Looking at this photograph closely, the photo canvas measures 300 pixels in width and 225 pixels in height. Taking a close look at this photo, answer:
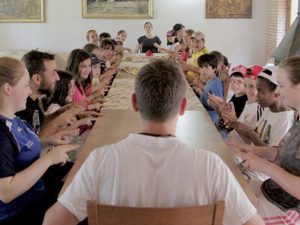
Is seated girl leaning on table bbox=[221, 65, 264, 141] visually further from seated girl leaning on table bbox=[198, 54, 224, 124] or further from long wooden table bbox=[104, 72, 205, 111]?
seated girl leaning on table bbox=[198, 54, 224, 124]

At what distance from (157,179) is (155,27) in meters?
8.22

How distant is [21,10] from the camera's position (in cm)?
908

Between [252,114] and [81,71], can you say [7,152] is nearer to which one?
[252,114]

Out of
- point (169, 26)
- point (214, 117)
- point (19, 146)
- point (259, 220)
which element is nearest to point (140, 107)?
point (259, 220)

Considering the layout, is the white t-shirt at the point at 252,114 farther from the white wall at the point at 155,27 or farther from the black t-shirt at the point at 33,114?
the white wall at the point at 155,27

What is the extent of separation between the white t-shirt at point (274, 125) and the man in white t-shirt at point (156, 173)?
1.29 m

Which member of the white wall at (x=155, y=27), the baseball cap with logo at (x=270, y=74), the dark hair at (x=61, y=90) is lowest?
the dark hair at (x=61, y=90)

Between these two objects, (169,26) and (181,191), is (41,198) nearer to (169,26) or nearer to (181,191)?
(181,191)

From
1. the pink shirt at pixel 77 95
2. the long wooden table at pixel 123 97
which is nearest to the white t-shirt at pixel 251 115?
the long wooden table at pixel 123 97

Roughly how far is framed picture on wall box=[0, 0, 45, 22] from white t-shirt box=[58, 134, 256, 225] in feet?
27.5

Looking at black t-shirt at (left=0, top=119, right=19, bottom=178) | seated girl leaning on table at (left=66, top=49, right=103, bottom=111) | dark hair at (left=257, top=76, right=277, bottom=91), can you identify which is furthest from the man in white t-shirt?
seated girl leaning on table at (left=66, top=49, right=103, bottom=111)

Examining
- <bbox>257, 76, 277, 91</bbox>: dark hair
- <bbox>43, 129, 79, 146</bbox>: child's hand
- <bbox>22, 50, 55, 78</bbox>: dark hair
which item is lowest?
<bbox>43, 129, 79, 146</bbox>: child's hand

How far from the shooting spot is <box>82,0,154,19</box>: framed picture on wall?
9156mm

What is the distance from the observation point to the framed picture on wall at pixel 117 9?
9.16m
